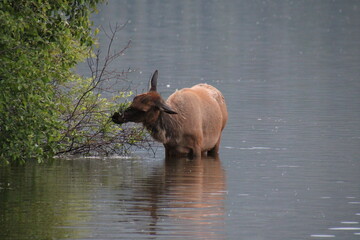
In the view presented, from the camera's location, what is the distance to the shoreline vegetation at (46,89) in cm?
1780

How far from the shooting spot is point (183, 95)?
73.4 ft

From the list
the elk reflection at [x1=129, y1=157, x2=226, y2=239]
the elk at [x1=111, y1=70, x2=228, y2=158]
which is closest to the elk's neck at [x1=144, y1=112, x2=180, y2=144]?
Result: the elk at [x1=111, y1=70, x2=228, y2=158]


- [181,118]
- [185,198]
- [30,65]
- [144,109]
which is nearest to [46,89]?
[30,65]

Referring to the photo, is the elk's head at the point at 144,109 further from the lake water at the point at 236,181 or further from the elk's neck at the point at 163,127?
the lake water at the point at 236,181

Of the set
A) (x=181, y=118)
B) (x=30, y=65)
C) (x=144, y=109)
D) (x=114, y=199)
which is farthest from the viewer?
(x=181, y=118)

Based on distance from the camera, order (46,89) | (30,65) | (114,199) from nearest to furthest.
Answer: (114,199) → (30,65) → (46,89)

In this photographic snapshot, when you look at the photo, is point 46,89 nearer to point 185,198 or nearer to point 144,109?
point 144,109

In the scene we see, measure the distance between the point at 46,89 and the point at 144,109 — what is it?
2.52m

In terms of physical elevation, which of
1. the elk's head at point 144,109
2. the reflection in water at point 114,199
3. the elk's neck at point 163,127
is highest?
the elk's head at point 144,109

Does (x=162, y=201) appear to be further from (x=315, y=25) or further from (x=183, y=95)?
(x=315, y=25)

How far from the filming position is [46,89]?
19078 millimetres

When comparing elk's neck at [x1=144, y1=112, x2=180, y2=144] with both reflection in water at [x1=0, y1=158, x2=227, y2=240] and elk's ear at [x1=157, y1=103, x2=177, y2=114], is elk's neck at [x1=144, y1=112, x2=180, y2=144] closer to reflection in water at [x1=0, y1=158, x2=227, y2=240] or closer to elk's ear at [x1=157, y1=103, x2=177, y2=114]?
elk's ear at [x1=157, y1=103, x2=177, y2=114]

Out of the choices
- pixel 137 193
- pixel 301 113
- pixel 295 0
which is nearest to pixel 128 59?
pixel 301 113

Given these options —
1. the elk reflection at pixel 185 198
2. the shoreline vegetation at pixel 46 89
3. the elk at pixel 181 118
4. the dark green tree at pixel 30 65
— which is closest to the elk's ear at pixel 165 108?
the elk at pixel 181 118
